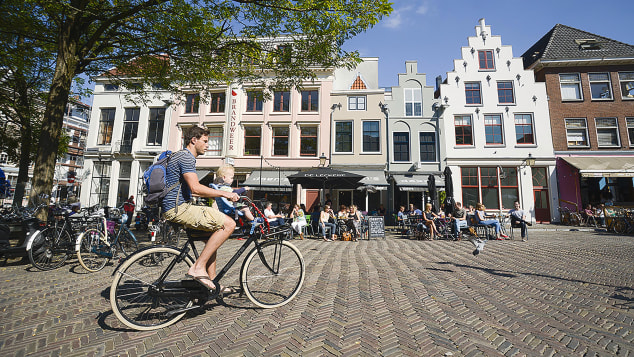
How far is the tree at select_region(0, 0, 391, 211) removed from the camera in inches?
223

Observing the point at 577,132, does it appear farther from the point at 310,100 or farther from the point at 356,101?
the point at 310,100

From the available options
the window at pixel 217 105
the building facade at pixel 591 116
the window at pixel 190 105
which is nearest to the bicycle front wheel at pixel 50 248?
the window at pixel 217 105

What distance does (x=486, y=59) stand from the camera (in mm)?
18688

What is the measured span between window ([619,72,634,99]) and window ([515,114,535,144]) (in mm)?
6317

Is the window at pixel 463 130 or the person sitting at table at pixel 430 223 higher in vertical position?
the window at pixel 463 130

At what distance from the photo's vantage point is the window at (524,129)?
1745cm

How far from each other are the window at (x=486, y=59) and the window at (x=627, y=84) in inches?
323

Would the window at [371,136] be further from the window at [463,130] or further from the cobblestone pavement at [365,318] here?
the cobblestone pavement at [365,318]

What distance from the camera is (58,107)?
5770mm

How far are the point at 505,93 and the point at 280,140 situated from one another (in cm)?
1604

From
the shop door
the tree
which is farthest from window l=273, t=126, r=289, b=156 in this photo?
the shop door

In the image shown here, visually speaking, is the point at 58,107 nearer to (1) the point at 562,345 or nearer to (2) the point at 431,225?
(1) the point at 562,345

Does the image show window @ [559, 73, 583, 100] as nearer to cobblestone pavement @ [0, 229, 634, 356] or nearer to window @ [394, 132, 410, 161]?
window @ [394, 132, 410, 161]

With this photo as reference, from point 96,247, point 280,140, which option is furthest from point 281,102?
point 96,247
